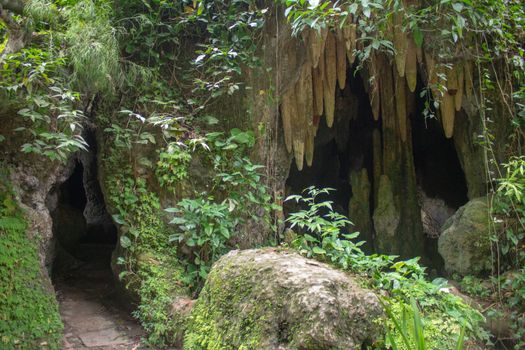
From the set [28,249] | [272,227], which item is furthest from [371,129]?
[28,249]

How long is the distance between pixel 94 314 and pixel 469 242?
15.0 feet

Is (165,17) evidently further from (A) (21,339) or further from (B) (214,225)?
(A) (21,339)

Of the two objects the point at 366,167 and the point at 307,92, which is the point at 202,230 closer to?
the point at 307,92

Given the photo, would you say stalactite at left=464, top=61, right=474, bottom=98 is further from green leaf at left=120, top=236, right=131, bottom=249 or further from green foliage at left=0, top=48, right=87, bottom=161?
green foliage at left=0, top=48, right=87, bottom=161

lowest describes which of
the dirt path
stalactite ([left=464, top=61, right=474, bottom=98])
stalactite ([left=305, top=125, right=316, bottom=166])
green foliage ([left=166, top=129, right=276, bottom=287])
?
the dirt path

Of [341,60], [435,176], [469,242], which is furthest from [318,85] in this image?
[435,176]

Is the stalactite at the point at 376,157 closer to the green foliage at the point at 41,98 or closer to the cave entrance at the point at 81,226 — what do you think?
the cave entrance at the point at 81,226

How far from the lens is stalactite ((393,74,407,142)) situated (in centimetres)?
705

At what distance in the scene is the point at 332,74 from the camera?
599cm

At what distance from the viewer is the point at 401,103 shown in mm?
7184

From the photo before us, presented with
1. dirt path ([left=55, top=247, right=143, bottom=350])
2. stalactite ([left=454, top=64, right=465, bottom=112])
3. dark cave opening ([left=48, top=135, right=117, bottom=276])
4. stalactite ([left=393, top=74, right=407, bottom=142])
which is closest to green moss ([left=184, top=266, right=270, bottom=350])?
dirt path ([left=55, top=247, right=143, bottom=350])

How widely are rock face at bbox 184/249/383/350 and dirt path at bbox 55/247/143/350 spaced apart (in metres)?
1.18

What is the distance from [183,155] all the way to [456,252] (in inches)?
148

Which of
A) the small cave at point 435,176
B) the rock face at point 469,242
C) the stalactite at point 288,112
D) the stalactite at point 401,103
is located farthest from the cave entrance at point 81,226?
the small cave at point 435,176
